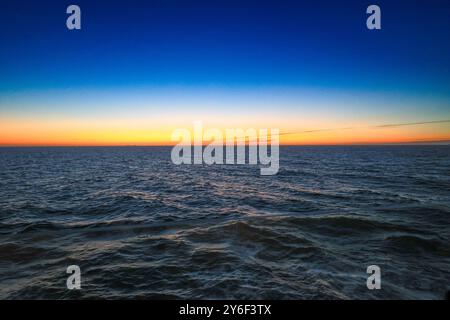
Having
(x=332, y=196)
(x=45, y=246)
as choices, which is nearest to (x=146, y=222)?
(x=45, y=246)

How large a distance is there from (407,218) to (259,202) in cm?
978

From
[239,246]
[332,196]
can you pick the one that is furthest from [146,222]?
[332,196]

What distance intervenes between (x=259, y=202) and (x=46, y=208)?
15.6 m
